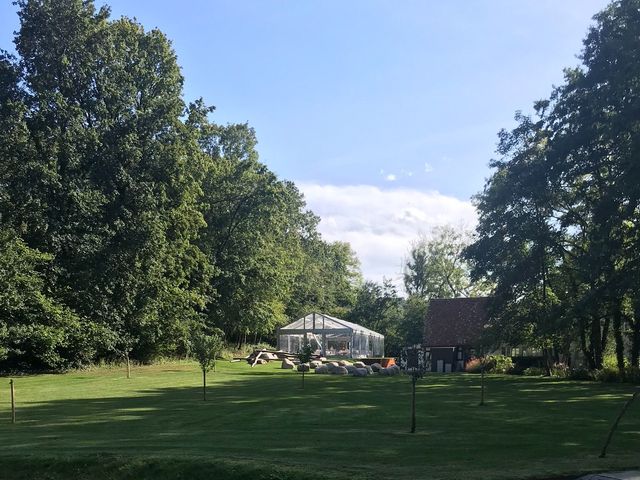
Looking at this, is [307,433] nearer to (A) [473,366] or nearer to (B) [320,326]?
(A) [473,366]

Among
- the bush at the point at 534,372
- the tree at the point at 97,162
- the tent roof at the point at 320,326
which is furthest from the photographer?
the tent roof at the point at 320,326

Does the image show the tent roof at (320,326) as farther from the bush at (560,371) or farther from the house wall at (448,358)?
the bush at (560,371)

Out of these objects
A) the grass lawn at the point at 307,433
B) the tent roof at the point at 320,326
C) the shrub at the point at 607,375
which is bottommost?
the shrub at the point at 607,375

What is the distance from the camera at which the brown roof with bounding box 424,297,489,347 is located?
176ft

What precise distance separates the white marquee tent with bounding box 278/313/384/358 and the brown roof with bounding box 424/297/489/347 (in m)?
8.90

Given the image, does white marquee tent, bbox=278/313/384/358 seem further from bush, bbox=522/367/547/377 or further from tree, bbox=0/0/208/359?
bush, bbox=522/367/547/377

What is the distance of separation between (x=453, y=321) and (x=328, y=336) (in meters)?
14.2

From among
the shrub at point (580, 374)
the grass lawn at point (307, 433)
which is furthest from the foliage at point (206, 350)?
the shrub at point (580, 374)

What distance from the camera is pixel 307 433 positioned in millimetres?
15500

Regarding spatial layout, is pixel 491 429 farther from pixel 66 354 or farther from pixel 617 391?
pixel 66 354

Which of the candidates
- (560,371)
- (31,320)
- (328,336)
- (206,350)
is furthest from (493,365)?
(31,320)

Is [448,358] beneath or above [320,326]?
beneath

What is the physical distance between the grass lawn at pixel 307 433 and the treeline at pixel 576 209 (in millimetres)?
5801

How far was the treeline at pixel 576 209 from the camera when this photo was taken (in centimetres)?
2698
